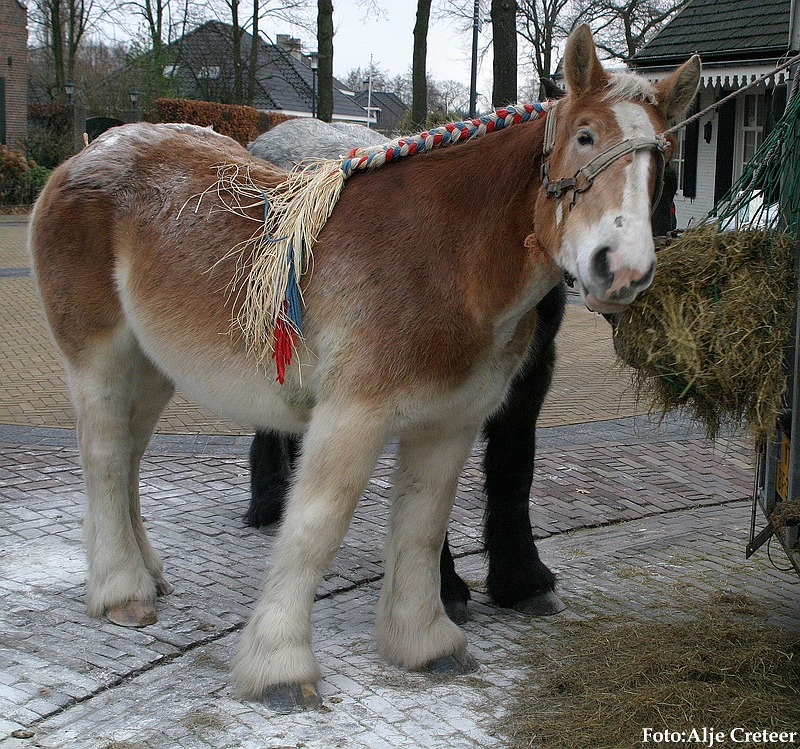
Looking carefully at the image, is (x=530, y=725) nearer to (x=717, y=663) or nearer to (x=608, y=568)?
(x=717, y=663)

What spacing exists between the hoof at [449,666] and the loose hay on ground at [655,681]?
26cm

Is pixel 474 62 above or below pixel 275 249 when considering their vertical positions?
above

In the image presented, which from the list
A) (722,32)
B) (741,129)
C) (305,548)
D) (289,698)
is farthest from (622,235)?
(741,129)

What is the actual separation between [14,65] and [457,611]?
3381cm

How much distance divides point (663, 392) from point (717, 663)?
3.77 ft

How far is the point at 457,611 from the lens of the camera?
3.97 meters

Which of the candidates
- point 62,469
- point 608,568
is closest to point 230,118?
point 62,469

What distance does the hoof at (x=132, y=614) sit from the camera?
12.5ft

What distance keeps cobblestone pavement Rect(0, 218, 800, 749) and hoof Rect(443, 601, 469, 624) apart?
0.26ft

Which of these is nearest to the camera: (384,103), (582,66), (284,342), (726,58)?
(582,66)

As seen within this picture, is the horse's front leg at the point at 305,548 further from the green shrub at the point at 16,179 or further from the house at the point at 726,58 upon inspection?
the green shrub at the point at 16,179

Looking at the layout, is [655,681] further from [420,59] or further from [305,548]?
[420,59]

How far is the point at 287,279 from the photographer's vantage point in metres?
3.29

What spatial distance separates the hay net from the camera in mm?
2873
